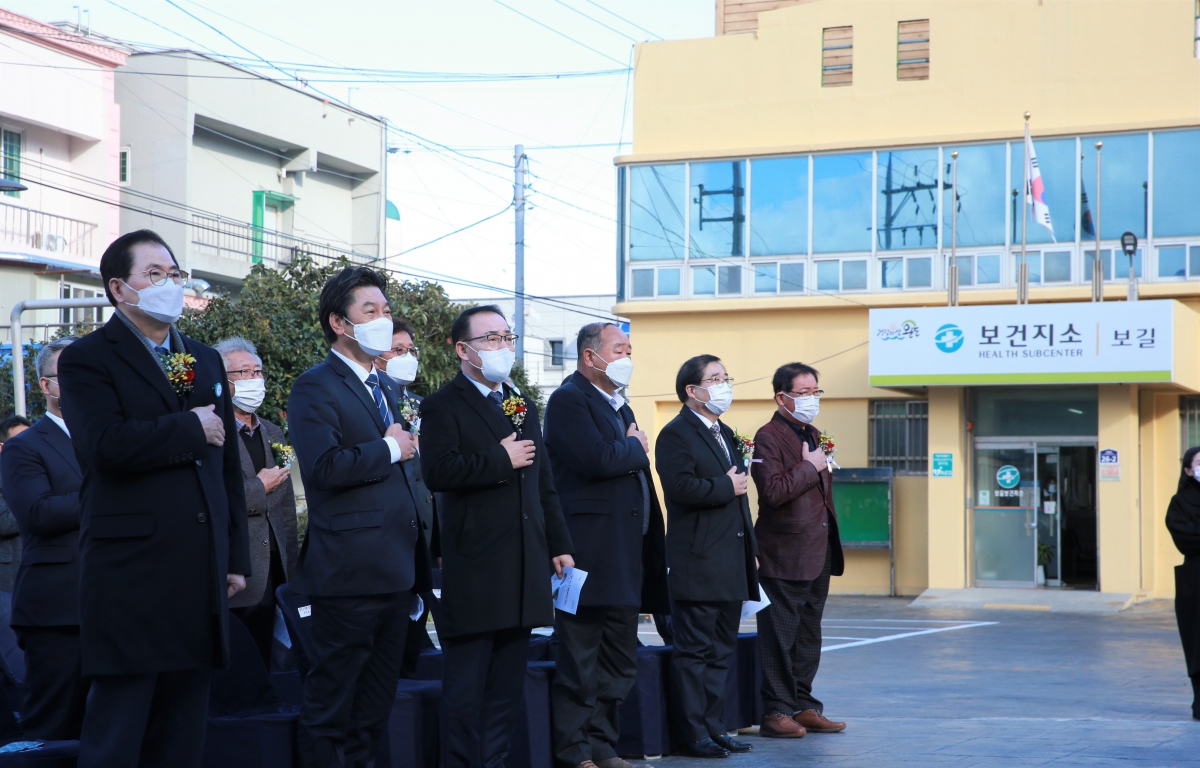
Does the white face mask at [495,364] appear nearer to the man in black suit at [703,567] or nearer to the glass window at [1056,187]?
the man in black suit at [703,567]

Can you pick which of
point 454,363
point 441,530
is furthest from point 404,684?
point 454,363

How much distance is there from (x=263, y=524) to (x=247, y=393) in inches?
26.4

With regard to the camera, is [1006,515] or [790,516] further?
[1006,515]

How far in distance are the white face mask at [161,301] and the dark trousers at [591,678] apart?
2494 millimetres

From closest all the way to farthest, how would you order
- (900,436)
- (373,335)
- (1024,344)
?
1. (373,335)
2. (1024,344)
3. (900,436)

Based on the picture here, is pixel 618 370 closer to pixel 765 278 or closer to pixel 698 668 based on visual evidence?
pixel 698 668

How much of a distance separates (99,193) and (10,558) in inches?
931

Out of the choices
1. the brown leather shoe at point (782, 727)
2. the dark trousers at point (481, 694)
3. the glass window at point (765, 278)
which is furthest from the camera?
the glass window at point (765, 278)

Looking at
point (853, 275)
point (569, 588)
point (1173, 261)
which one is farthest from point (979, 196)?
point (569, 588)

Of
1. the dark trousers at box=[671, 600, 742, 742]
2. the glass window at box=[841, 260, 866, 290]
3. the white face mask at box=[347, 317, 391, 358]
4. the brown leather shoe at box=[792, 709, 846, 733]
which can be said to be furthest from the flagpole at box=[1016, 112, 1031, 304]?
the white face mask at box=[347, 317, 391, 358]

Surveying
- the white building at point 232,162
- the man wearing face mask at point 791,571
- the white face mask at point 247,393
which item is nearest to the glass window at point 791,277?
the white building at point 232,162

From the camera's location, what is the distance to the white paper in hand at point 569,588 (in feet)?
18.5

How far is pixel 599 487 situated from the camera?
20.1 feet

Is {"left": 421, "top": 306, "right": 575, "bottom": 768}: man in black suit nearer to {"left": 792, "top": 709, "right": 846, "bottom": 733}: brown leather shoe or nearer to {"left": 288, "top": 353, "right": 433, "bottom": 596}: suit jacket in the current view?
{"left": 288, "top": 353, "right": 433, "bottom": 596}: suit jacket
